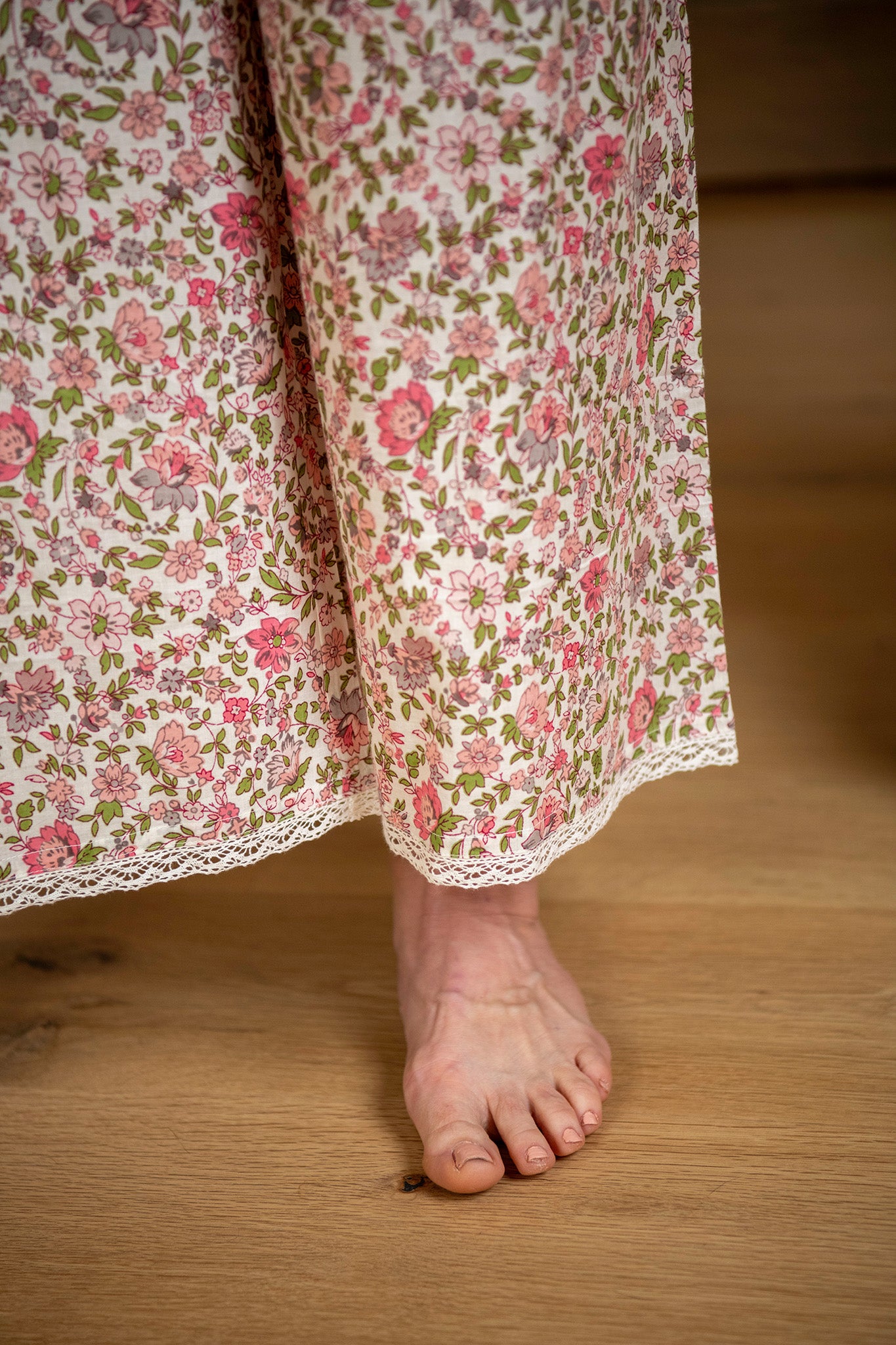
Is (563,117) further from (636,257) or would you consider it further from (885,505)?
(885,505)

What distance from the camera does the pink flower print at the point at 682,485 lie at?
0.76 m

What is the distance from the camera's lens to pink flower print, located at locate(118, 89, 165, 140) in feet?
1.90

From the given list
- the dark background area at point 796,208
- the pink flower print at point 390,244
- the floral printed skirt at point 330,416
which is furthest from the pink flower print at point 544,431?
the dark background area at point 796,208

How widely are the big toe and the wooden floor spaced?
2 cm

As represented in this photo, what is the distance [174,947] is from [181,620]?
369 mm

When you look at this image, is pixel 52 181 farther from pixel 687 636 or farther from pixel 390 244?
pixel 687 636

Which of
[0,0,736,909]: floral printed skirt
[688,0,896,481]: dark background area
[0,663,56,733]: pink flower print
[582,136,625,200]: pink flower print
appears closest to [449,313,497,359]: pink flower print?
[0,0,736,909]: floral printed skirt

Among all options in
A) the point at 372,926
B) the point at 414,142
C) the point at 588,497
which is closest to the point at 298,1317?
the point at 372,926

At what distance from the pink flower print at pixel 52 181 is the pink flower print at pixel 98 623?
218mm

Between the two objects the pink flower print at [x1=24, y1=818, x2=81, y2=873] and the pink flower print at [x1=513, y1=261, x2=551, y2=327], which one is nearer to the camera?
the pink flower print at [x1=513, y1=261, x2=551, y2=327]

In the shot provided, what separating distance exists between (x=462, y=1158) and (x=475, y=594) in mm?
334

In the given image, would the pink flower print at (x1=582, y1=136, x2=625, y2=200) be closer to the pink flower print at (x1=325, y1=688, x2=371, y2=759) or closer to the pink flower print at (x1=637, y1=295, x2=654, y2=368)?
the pink flower print at (x1=637, y1=295, x2=654, y2=368)

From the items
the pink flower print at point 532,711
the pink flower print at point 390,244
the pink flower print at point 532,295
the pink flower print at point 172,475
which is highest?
the pink flower print at point 390,244

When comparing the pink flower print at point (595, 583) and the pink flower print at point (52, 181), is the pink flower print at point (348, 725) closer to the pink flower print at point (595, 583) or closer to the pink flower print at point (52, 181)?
the pink flower print at point (595, 583)
